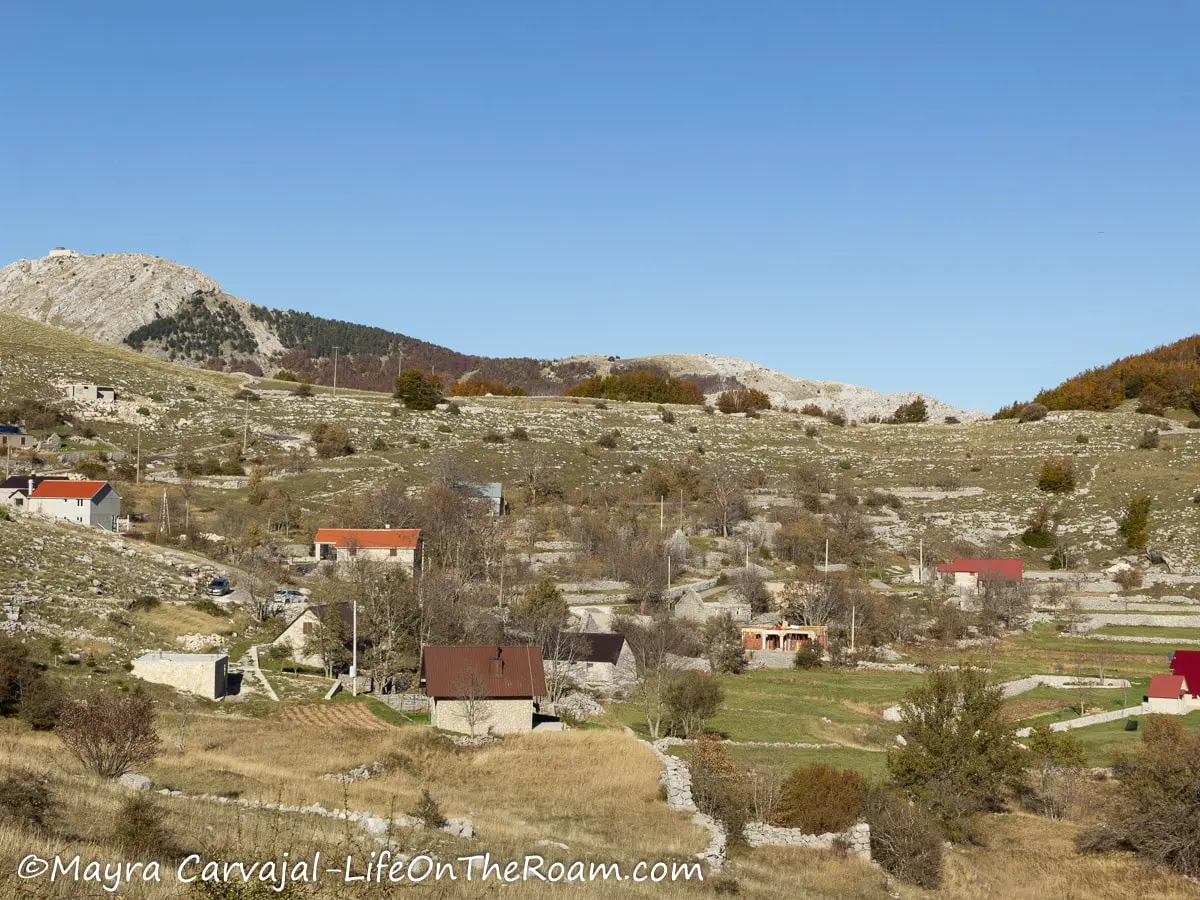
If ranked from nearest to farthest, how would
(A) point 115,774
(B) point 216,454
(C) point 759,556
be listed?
(A) point 115,774 < (C) point 759,556 < (B) point 216,454

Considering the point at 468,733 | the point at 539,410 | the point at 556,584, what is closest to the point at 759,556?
the point at 556,584

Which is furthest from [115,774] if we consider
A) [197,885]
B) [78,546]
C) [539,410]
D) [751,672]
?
[539,410]

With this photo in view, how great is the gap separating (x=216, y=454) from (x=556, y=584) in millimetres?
43085

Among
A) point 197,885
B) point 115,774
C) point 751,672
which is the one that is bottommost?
point 751,672

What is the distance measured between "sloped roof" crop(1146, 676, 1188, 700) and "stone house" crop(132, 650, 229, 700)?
3768 centimetres

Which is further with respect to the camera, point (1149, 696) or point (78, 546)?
point (78, 546)

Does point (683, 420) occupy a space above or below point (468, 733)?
above

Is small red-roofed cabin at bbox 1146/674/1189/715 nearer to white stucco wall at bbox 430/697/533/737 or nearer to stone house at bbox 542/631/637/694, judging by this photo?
stone house at bbox 542/631/637/694

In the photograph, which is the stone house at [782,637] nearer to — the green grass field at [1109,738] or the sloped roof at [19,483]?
the green grass field at [1109,738]

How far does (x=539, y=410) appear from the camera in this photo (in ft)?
417

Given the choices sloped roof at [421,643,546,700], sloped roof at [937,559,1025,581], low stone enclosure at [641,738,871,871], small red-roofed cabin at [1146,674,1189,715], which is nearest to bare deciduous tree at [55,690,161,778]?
low stone enclosure at [641,738,871,871]

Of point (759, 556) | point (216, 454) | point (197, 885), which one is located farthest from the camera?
point (216, 454)

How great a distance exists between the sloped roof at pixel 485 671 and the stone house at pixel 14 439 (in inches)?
2500

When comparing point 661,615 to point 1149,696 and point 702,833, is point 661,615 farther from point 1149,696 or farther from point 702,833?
point 702,833
